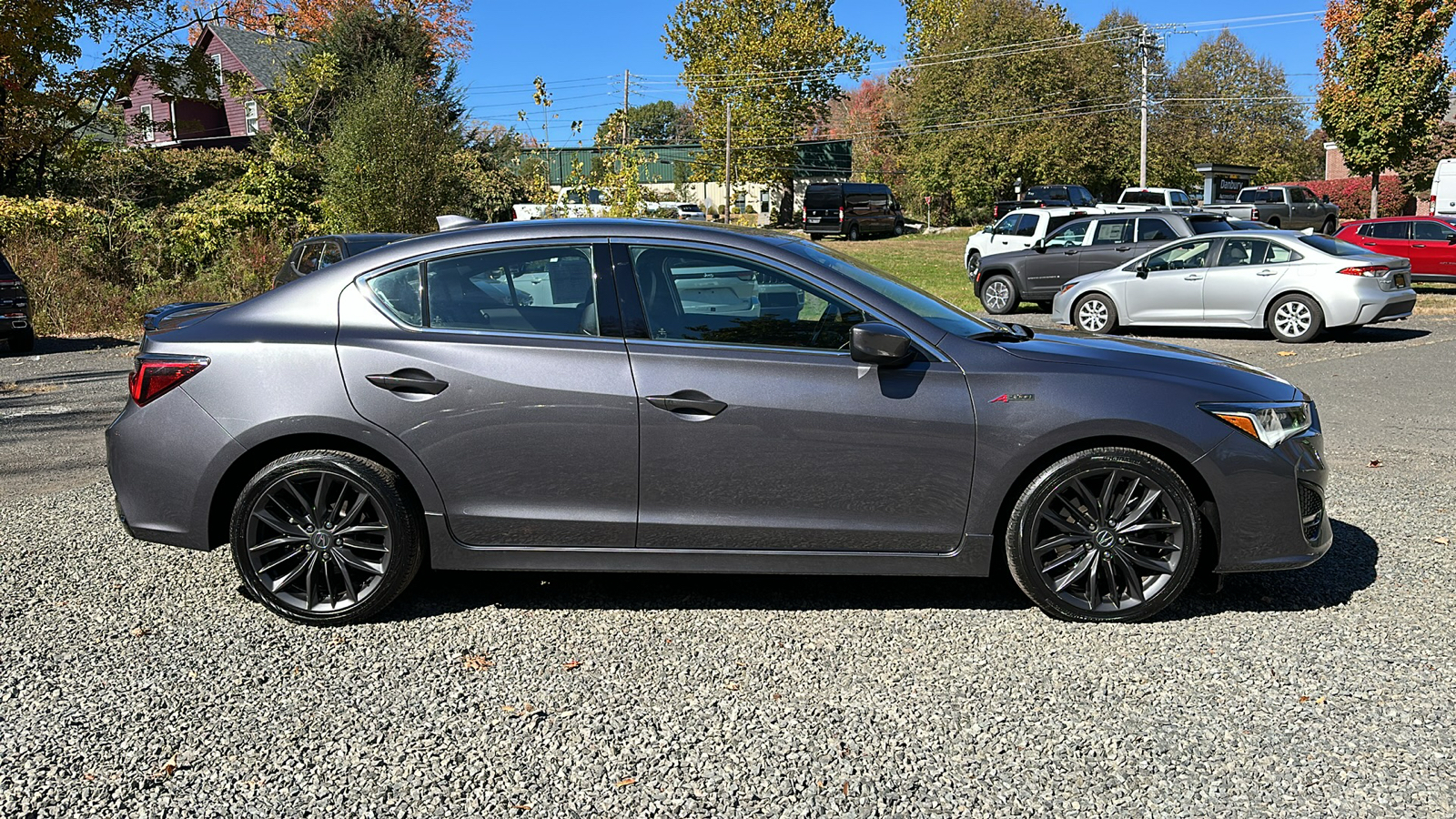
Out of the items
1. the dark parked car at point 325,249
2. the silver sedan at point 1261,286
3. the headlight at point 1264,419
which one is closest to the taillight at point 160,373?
the headlight at point 1264,419

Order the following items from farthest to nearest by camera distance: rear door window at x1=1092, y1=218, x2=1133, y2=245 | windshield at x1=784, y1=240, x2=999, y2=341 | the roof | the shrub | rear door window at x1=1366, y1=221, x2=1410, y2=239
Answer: the shrub → the roof → rear door window at x1=1366, y1=221, x2=1410, y2=239 → rear door window at x1=1092, y1=218, x2=1133, y2=245 → windshield at x1=784, y1=240, x2=999, y2=341

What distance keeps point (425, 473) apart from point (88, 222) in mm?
19681

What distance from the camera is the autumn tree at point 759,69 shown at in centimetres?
5819

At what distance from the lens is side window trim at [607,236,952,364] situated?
176 inches

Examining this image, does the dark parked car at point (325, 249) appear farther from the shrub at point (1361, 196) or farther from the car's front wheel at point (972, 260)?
the shrub at point (1361, 196)

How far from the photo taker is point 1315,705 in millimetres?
3826

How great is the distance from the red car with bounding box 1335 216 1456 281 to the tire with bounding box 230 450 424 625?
2162cm

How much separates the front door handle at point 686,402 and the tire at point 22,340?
47.0 feet

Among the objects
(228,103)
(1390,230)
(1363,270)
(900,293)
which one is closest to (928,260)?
(1390,230)

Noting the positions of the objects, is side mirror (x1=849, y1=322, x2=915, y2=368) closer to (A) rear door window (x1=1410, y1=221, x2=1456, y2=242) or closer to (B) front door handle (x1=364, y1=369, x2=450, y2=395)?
(B) front door handle (x1=364, y1=369, x2=450, y2=395)

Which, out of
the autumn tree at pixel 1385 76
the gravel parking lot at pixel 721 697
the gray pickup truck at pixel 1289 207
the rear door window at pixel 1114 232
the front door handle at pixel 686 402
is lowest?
the gravel parking lot at pixel 721 697

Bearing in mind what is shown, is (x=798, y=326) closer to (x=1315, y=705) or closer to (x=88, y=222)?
(x=1315, y=705)

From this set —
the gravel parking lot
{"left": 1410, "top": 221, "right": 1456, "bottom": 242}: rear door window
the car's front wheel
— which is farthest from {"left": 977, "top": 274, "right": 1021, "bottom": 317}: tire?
the gravel parking lot

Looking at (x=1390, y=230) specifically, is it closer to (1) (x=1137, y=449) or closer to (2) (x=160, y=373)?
(1) (x=1137, y=449)
